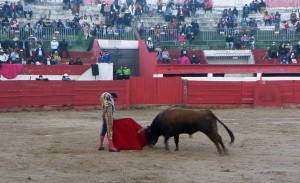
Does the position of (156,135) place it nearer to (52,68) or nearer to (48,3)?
(52,68)

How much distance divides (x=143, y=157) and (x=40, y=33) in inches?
827

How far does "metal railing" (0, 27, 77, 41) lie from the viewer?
105ft

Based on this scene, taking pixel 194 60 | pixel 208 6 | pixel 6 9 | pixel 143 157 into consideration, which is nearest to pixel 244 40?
pixel 194 60

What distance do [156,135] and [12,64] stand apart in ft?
49.7

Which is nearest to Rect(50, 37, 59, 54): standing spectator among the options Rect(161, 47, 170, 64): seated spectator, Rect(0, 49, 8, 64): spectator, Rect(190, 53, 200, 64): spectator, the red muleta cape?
Rect(0, 49, 8, 64): spectator

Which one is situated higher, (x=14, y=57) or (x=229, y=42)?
(x=229, y=42)

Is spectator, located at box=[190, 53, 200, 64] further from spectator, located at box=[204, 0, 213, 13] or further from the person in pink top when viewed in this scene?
spectator, located at box=[204, 0, 213, 13]

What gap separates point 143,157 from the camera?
507 inches

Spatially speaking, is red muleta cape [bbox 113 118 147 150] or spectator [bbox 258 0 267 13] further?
spectator [bbox 258 0 267 13]

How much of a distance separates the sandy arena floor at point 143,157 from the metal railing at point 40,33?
41.6 ft

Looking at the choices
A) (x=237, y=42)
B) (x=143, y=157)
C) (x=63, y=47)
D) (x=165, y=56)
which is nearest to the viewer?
(x=143, y=157)

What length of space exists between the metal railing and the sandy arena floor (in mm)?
12677

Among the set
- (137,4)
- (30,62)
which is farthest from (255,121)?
(137,4)

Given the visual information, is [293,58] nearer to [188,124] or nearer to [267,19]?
[267,19]
